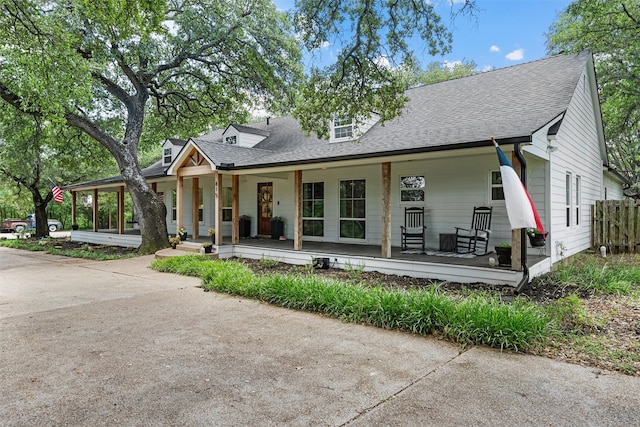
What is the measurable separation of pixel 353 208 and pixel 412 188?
1863 mm

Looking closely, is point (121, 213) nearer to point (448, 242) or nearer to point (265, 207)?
point (265, 207)

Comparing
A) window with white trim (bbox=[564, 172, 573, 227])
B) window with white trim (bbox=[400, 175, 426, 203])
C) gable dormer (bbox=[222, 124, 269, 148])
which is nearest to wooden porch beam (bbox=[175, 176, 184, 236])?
gable dormer (bbox=[222, 124, 269, 148])

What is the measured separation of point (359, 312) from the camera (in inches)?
194

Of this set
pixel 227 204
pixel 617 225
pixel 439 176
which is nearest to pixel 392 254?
pixel 439 176

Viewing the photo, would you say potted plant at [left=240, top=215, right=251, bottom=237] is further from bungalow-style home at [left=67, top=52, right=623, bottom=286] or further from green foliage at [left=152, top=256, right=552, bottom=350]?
green foliage at [left=152, top=256, right=552, bottom=350]

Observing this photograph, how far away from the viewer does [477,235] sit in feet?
26.9

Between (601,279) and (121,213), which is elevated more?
(121,213)

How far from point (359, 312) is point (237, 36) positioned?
11221 mm

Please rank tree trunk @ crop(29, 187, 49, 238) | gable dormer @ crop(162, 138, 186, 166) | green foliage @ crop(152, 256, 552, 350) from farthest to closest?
1. tree trunk @ crop(29, 187, 49, 238)
2. gable dormer @ crop(162, 138, 186, 166)
3. green foliage @ crop(152, 256, 552, 350)

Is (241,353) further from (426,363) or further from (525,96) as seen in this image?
(525,96)

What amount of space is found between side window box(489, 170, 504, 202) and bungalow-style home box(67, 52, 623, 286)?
22mm

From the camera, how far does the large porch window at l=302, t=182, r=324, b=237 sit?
11727 mm

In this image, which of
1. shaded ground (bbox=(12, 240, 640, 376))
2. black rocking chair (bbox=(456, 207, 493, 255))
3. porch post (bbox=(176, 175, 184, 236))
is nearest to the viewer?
shaded ground (bbox=(12, 240, 640, 376))

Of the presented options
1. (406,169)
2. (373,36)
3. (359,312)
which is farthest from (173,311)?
(406,169)
